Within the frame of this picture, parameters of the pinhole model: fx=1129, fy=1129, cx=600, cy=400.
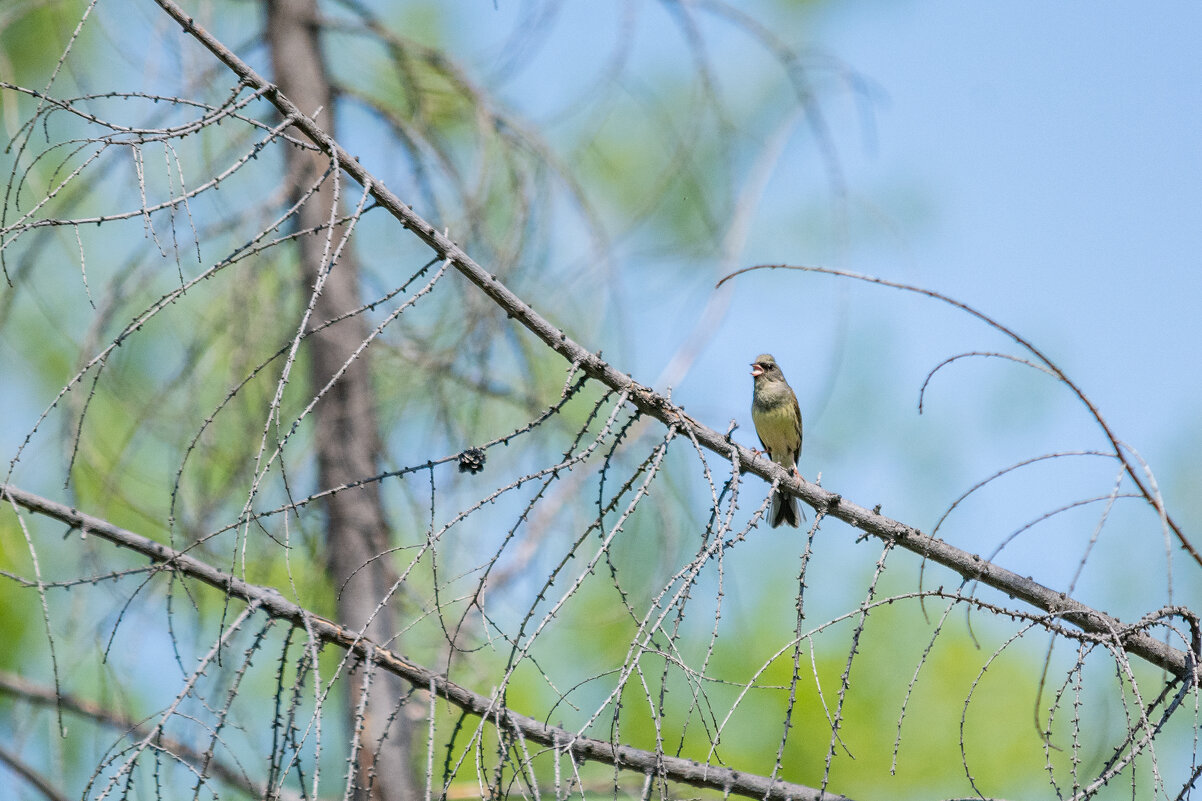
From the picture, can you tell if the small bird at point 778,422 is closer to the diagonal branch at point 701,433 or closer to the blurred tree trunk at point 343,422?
the blurred tree trunk at point 343,422

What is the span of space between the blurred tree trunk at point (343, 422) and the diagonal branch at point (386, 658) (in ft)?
4.76

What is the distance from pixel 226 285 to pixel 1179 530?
11.9 feet

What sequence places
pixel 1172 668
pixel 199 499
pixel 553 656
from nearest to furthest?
pixel 1172 668 < pixel 199 499 < pixel 553 656

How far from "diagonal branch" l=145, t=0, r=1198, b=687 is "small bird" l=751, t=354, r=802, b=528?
9.46 feet

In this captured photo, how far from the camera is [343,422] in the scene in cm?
448

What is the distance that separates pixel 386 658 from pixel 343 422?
6.72 feet

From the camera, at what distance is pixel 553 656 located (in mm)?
7250

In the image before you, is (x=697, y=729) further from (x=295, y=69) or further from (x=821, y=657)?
(x=295, y=69)

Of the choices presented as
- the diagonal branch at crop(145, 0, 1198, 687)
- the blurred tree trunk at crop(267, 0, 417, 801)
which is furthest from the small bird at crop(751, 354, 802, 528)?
the diagonal branch at crop(145, 0, 1198, 687)

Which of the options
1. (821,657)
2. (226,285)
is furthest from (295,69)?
(821,657)

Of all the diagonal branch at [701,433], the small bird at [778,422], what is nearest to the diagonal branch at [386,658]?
the diagonal branch at [701,433]

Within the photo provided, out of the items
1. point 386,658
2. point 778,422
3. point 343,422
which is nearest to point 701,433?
point 386,658

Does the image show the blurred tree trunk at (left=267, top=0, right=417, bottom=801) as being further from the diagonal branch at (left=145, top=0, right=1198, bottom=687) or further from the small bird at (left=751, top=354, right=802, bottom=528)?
the small bird at (left=751, top=354, right=802, bottom=528)

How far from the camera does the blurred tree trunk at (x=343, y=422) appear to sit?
409cm
